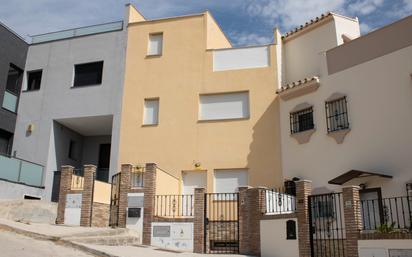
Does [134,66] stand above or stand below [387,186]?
above

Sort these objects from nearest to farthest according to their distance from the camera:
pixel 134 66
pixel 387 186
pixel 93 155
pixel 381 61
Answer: pixel 387 186
pixel 381 61
pixel 134 66
pixel 93 155

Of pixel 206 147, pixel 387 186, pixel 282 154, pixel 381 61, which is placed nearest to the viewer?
pixel 387 186

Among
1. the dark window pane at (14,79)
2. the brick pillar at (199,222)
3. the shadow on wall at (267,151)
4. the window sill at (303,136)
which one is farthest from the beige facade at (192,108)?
the dark window pane at (14,79)

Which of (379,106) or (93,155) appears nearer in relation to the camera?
(379,106)

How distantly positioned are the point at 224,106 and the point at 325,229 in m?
8.30

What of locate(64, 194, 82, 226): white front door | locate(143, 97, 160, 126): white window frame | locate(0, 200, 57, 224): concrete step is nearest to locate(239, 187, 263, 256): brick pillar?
locate(64, 194, 82, 226): white front door

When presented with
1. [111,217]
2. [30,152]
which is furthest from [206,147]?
[30,152]

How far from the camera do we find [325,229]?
13.8 m

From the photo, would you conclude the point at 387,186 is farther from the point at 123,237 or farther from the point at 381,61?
the point at 123,237

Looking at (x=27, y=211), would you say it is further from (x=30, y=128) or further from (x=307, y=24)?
(x=307, y=24)

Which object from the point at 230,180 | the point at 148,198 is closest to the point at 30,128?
the point at 148,198

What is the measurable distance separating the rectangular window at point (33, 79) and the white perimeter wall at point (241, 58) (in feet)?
31.2

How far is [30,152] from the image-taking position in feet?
73.9

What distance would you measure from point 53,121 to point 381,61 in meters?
15.2
